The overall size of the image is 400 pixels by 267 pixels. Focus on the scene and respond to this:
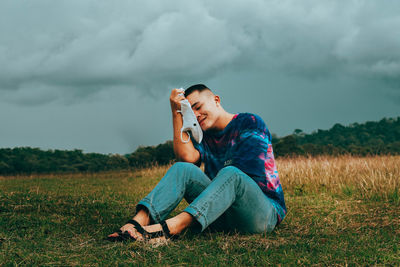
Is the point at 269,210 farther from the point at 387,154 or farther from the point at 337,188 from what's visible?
the point at 387,154

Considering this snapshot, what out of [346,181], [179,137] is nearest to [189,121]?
[179,137]

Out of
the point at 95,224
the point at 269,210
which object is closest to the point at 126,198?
the point at 95,224

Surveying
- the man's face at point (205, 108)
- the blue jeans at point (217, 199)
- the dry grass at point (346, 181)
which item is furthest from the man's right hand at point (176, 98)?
the dry grass at point (346, 181)

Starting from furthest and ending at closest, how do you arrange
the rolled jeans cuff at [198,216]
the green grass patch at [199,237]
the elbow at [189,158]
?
the elbow at [189,158] < the rolled jeans cuff at [198,216] < the green grass patch at [199,237]

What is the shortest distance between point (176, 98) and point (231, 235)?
53.5 inches

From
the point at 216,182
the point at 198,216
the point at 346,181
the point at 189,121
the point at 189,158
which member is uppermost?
the point at 189,121

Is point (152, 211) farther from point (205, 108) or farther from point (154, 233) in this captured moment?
point (205, 108)

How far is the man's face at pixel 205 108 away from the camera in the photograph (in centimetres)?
336

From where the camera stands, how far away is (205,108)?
3.37m

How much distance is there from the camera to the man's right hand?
332cm

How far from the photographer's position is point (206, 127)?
132 inches

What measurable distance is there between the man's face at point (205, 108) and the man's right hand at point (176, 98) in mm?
115

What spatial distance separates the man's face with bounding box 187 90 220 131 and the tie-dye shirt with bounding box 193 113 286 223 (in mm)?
121

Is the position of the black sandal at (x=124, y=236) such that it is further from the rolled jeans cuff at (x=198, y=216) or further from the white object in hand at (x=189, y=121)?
the white object in hand at (x=189, y=121)
